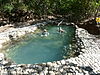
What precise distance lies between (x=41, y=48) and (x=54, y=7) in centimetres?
755

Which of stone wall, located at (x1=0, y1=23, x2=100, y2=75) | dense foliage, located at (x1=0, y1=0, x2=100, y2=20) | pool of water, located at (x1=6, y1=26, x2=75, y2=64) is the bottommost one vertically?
pool of water, located at (x1=6, y1=26, x2=75, y2=64)

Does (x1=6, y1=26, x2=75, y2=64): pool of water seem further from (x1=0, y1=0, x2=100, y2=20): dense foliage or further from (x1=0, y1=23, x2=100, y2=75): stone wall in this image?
(x1=0, y1=0, x2=100, y2=20): dense foliage

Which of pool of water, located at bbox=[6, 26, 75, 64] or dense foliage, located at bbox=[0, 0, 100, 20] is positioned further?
dense foliage, located at bbox=[0, 0, 100, 20]

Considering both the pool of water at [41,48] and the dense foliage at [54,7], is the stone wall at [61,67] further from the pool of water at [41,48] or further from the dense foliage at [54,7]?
the dense foliage at [54,7]

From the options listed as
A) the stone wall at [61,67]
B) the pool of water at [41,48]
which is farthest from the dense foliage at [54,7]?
the stone wall at [61,67]

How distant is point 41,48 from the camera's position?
38.3 feet

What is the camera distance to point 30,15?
1778cm

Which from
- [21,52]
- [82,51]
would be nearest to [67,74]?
[82,51]

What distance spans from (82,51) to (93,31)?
5.11 meters

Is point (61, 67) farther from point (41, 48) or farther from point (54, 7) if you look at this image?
point (54, 7)

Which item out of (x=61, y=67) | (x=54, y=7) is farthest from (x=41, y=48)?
(x=54, y=7)

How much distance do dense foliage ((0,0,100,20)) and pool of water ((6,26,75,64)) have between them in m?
2.59

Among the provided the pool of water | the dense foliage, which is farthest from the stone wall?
the dense foliage

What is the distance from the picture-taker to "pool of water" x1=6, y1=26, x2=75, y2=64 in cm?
1022
